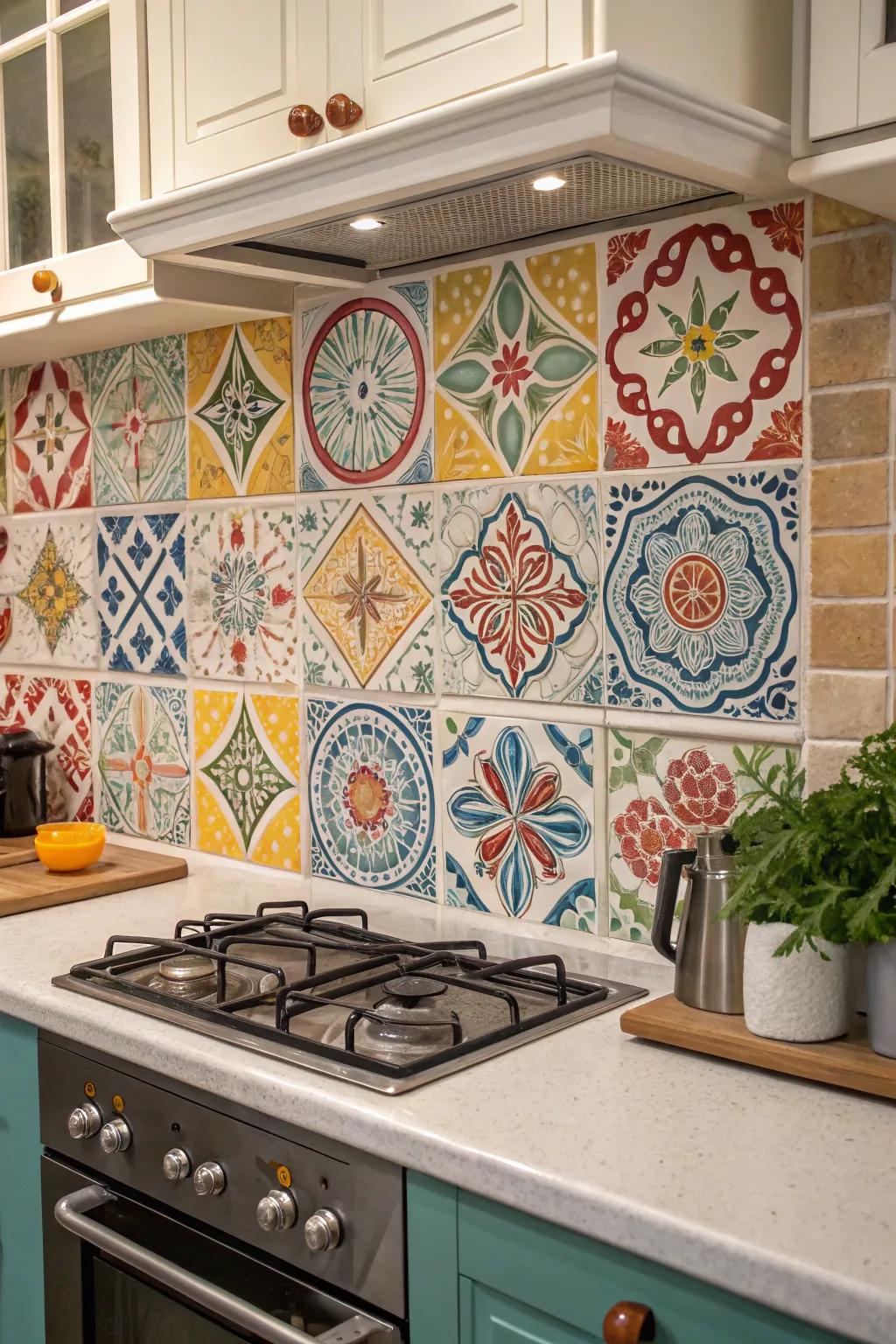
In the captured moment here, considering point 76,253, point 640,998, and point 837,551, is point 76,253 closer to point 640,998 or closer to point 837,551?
point 837,551

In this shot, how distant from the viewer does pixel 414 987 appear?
4.82 ft

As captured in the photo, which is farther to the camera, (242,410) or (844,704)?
(242,410)

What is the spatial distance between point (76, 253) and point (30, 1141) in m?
1.20

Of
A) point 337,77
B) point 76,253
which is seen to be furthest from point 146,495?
point 337,77

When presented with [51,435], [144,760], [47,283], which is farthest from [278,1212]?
[51,435]

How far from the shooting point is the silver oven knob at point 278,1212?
4.17 feet

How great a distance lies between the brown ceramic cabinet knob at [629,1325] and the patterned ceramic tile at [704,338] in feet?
2.95

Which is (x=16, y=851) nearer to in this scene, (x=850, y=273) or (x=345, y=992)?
(x=345, y=992)

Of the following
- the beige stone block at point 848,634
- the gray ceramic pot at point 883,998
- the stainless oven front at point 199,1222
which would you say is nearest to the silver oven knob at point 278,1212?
the stainless oven front at point 199,1222

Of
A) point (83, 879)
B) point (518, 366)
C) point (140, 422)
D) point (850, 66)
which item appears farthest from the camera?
point (140, 422)

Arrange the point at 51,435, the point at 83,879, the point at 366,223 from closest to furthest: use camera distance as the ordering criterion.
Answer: the point at 366,223
the point at 83,879
the point at 51,435

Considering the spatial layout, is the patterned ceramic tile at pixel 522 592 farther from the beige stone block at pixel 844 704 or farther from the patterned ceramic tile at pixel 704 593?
the beige stone block at pixel 844 704

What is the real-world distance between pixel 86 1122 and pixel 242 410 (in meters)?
1.11

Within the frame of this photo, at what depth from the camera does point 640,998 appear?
1487mm
